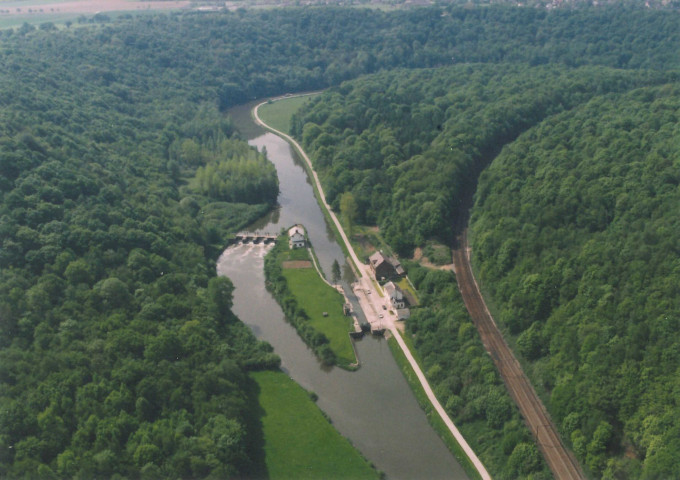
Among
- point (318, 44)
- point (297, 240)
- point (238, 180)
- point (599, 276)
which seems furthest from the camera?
point (318, 44)

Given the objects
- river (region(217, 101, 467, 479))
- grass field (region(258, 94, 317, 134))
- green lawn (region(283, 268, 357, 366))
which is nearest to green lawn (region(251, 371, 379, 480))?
river (region(217, 101, 467, 479))

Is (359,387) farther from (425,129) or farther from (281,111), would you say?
(281,111)

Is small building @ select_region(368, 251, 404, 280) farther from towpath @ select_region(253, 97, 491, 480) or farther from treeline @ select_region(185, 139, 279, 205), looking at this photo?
treeline @ select_region(185, 139, 279, 205)

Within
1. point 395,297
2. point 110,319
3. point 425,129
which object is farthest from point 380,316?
point 425,129

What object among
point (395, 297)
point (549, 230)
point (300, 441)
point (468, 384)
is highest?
point (549, 230)

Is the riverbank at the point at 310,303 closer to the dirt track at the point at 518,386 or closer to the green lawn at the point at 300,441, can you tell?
the green lawn at the point at 300,441

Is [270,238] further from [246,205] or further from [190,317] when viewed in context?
[190,317]
